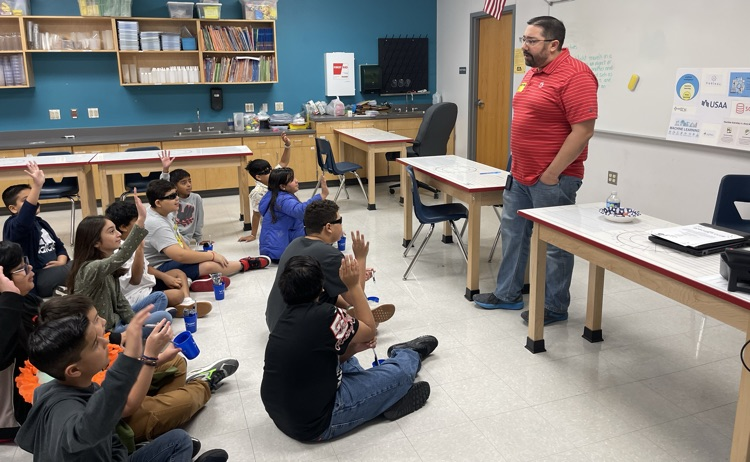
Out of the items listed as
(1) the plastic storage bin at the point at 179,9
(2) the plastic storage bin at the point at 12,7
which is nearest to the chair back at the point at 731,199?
(1) the plastic storage bin at the point at 179,9

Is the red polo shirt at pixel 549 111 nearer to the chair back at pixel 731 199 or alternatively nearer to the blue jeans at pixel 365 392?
the chair back at pixel 731 199

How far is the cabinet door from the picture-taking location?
695 centimetres

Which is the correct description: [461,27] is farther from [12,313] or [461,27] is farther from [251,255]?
[12,313]

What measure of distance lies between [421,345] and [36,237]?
2.40 m

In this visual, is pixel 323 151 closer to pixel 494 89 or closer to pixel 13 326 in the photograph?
Answer: pixel 494 89

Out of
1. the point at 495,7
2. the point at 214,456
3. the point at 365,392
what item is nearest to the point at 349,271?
the point at 365,392

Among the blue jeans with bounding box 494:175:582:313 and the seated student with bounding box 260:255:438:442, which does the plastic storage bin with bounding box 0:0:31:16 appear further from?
the seated student with bounding box 260:255:438:442

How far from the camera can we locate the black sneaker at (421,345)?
299cm

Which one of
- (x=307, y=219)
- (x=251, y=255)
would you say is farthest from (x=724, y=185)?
(x=251, y=255)

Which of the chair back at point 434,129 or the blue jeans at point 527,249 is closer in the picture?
the blue jeans at point 527,249

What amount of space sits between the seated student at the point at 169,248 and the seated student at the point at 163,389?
46.3 inches

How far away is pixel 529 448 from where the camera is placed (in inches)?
90.9

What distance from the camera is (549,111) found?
3207mm

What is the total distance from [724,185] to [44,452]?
3.91 m
